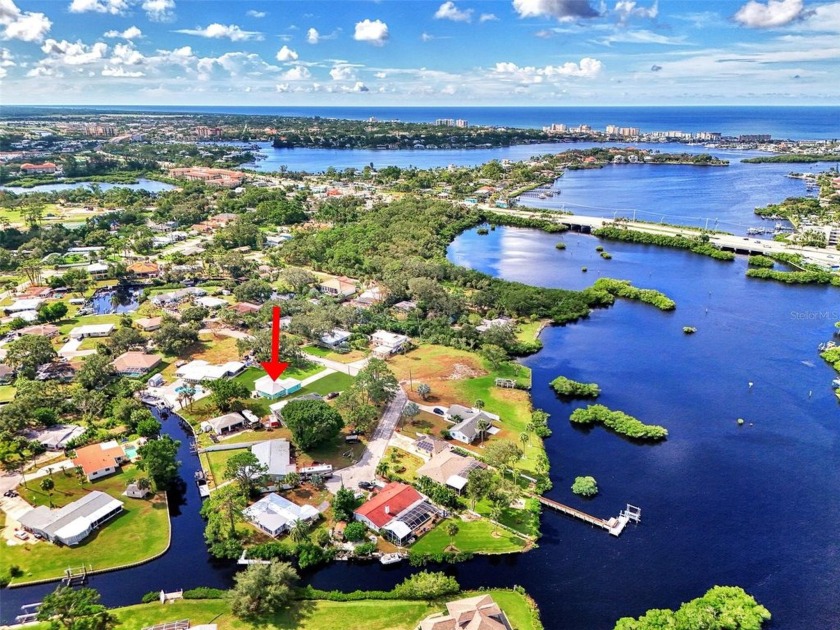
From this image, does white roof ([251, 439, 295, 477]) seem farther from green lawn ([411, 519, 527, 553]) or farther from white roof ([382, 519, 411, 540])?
green lawn ([411, 519, 527, 553])

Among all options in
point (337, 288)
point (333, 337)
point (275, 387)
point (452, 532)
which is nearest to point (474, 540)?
point (452, 532)

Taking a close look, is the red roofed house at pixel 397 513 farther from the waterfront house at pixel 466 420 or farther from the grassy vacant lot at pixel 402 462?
the waterfront house at pixel 466 420

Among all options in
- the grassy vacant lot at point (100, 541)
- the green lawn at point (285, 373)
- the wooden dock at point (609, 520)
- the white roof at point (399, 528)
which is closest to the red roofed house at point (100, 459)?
the grassy vacant lot at point (100, 541)

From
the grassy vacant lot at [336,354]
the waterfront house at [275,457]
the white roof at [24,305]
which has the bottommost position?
the waterfront house at [275,457]

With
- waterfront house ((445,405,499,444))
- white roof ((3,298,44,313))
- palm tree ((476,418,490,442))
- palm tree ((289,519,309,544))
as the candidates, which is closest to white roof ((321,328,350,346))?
waterfront house ((445,405,499,444))

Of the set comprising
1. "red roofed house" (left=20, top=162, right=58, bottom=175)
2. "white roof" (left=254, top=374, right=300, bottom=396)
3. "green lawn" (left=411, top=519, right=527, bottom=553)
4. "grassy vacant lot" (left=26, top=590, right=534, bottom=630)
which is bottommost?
"grassy vacant lot" (left=26, top=590, right=534, bottom=630)

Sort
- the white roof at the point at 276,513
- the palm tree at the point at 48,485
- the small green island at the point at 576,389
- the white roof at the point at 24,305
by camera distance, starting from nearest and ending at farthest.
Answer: the white roof at the point at 276,513
the palm tree at the point at 48,485
the small green island at the point at 576,389
the white roof at the point at 24,305

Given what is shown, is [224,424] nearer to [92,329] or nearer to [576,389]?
[92,329]
